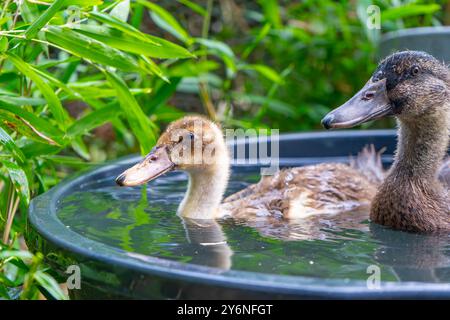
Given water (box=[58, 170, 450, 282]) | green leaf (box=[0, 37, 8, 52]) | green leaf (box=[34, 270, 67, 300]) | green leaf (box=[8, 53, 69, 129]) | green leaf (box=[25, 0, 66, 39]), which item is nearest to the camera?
green leaf (box=[34, 270, 67, 300])

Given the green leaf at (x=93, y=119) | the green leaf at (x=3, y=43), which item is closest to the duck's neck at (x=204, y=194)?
the green leaf at (x=93, y=119)

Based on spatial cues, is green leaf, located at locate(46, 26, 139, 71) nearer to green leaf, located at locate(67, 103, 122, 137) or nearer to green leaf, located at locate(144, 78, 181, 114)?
green leaf, located at locate(67, 103, 122, 137)

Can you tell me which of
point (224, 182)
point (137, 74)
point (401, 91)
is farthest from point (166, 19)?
point (401, 91)

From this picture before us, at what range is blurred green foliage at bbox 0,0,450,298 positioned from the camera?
351 cm

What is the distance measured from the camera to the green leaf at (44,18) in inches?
124

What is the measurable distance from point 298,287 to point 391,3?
4.57 metres

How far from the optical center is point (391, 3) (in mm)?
6477

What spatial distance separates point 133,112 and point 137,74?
171 centimetres

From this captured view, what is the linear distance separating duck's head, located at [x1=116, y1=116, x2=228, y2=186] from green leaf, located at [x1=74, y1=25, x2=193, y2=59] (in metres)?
0.37

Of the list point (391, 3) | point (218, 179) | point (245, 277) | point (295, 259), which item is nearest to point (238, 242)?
point (295, 259)

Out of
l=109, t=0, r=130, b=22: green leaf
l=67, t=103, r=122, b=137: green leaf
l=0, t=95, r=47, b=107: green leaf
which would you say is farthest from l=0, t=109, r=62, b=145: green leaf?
l=109, t=0, r=130, b=22: green leaf

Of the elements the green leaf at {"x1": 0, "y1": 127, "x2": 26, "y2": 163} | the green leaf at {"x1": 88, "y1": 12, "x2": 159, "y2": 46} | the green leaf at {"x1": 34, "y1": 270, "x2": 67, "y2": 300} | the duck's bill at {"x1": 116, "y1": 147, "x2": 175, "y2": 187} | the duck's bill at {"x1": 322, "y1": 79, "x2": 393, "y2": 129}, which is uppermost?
the green leaf at {"x1": 88, "y1": 12, "x2": 159, "y2": 46}

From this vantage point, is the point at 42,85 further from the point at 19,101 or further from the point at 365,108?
the point at 365,108
